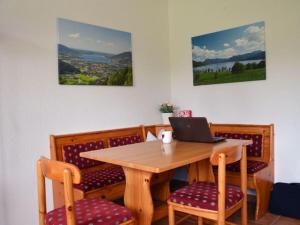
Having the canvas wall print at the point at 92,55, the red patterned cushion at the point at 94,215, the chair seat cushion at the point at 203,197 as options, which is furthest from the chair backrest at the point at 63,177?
Result: the canvas wall print at the point at 92,55

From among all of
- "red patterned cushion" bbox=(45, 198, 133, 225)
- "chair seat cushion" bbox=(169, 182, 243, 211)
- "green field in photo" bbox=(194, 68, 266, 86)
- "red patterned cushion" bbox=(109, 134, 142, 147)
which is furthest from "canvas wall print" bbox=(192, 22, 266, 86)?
"red patterned cushion" bbox=(45, 198, 133, 225)

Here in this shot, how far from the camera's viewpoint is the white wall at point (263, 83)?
9.98ft

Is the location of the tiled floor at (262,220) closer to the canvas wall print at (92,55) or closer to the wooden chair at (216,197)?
the wooden chair at (216,197)

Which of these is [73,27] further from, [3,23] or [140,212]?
[140,212]

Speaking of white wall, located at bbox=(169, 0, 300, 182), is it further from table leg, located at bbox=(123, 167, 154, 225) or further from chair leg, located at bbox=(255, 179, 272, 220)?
table leg, located at bbox=(123, 167, 154, 225)

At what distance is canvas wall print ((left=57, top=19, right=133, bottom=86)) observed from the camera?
9.43 ft

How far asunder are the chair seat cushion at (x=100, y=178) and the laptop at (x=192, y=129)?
719mm

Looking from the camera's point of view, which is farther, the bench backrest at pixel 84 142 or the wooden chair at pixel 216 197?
the bench backrest at pixel 84 142

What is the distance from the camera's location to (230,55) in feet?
11.4

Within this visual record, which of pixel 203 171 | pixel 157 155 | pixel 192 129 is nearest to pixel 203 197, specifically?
pixel 157 155

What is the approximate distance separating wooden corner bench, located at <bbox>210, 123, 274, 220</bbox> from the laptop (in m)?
0.76

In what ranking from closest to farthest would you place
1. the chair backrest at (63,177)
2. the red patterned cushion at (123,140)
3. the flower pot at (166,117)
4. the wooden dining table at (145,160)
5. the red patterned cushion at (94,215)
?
the chair backrest at (63,177)
the red patterned cushion at (94,215)
the wooden dining table at (145,160)
the red patterned cushion at (123,140)
the flower pot at (166,117)

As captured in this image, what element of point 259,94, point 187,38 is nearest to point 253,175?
point 259,94

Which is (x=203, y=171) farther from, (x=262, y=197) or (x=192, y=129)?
(x=262, y=197)
